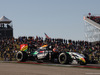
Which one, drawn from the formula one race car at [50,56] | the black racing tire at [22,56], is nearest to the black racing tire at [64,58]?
the formula one race car at [50,56]

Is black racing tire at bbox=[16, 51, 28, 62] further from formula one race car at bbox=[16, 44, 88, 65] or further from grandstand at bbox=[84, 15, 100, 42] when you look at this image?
grandstand at bbox=[84, 15, 100, 42]

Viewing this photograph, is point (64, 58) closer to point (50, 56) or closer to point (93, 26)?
point (50, 56)

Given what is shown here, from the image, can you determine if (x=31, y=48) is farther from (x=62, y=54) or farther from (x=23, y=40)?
(x=23, y=40)

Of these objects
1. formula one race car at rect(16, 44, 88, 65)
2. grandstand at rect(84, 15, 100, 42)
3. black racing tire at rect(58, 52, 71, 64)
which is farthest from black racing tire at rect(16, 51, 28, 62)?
grandstand at rect(84, 15, 100, 42)

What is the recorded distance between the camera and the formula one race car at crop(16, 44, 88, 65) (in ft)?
56.9

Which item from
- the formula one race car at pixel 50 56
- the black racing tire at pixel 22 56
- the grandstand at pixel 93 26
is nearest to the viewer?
the formula one race car at pixel 50 56

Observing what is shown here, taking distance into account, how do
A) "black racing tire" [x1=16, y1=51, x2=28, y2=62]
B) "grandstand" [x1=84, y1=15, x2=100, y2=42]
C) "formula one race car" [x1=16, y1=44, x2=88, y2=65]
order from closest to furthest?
"formula one race car" [x1=16, y1=44, x2=88, y2=65]
"black racing tire" [x1=16, y1=51, x2=28, y2=62]
"grandstand" [x1=84, y1=15, x2=100, y2=42]

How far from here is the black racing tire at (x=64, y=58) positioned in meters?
17.4

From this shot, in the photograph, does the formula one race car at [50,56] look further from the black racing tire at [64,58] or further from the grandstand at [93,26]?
the grandstand at [93,26]

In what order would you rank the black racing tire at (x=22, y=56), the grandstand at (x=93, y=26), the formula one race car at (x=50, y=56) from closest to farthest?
the formula one race car at (x=50, y=56)
the black racing tire at (x=22, y=56)
the grandstand at (x=93, y=26)

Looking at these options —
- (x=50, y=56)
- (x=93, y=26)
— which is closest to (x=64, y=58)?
(x=50, y=56)

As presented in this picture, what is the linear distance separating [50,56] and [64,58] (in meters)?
1.95

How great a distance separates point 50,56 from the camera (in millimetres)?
19219

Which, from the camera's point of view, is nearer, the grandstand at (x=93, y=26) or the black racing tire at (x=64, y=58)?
the black racing tire at (x=64, y=58)
